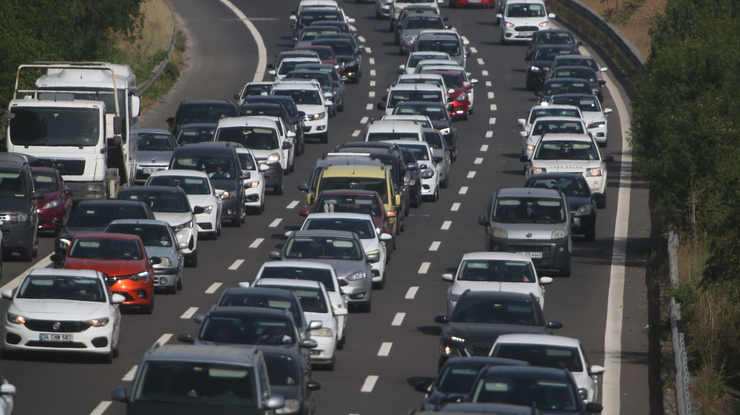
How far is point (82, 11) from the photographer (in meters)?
55.0

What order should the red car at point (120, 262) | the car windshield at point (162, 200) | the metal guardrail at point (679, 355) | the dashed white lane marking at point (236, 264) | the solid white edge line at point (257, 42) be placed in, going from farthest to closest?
1. the solid white edge line at point (257, 42)
2. the car windshield at point (162, 200)
3. the dashed white lane marking at point (236, 264)
4. the red car at point (120, 262)
5. the metal guardrail at point (679, 355)

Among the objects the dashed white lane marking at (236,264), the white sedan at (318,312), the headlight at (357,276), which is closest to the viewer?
the white sedan at (318,312)

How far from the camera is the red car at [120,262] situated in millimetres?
23875

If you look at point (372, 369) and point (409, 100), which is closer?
point (372, 369)

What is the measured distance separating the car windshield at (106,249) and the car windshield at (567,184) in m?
11.7

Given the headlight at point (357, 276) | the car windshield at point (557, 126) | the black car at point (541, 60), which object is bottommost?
the headlight at point (357, 276)

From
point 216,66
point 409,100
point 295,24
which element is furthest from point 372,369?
point 295,24

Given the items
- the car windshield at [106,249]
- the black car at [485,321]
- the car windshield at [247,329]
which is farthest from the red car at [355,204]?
the car windshield at [247,329]

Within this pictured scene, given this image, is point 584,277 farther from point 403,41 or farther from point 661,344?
point 403,41

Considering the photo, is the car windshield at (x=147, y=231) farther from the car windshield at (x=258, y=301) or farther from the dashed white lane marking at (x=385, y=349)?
the car windshield at (x=258, y=301)

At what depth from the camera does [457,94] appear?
50562 mm

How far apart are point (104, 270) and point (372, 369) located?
560cm

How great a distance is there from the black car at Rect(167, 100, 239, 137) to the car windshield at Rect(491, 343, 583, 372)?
2528 cm

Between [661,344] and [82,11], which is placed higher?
[82,11]
